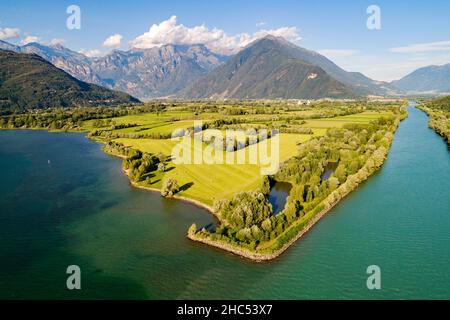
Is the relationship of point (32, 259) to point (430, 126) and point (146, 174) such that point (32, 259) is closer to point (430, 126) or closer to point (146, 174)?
point (146, 174)

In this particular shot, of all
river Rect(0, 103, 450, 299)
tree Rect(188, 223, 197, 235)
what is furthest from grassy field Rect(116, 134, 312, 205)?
tree Rect(188, 223, 197, 235)

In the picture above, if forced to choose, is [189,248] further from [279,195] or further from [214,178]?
[214,178]

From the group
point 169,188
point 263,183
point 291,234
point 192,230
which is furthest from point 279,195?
point 192,230

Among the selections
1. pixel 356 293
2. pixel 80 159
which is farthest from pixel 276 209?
pixel 80 159

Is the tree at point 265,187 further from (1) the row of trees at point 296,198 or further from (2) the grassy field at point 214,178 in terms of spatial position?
(2) the grassy field at point 214,178

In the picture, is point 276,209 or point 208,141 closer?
point 276,209

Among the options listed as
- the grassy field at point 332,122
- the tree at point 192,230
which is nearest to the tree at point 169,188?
the tree at point 192,230
